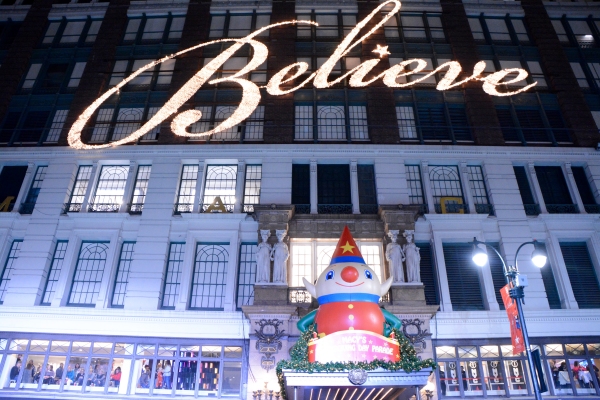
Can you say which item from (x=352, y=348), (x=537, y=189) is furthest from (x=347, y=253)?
(x=537, y=189)

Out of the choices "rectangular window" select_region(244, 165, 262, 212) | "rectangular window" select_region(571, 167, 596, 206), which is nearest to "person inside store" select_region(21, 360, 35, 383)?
"rectangular window" select_region(244, 165, 262, 212)

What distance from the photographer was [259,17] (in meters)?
32.5

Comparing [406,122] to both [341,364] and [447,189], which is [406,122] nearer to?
[447,189]

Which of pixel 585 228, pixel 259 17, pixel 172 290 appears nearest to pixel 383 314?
pixel 172 290

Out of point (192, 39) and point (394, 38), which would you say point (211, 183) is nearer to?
point (192, 39)

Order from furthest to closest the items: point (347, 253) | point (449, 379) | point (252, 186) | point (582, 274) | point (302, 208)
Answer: point (252, 186), point (302, 208), point (582, 274), point (449, 379), point (347, 253)

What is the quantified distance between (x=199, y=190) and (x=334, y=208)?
7330mm

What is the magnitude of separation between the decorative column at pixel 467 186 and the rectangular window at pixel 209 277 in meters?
12.8

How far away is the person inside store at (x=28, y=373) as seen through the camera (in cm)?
2037

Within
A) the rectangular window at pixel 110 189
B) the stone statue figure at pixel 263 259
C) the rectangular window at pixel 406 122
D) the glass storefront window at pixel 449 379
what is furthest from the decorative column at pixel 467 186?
the rectangular window at pixel 110 189

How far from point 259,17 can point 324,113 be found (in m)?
10.0

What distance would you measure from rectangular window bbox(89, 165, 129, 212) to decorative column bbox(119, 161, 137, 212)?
366 mm

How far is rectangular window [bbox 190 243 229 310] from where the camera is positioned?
71.9 feet

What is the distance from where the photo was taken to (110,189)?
25250mm
